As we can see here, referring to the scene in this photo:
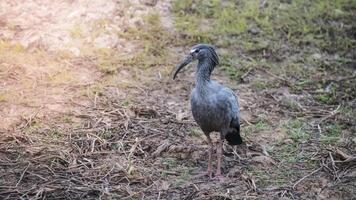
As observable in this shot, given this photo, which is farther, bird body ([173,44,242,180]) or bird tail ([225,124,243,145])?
bird tail ([225,124,243,145])

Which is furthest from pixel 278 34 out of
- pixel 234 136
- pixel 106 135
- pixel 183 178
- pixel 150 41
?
pixel 183 178

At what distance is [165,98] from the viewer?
7363 millimetres

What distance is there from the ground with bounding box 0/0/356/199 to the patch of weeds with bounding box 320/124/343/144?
0.09 ft

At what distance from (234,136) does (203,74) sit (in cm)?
76

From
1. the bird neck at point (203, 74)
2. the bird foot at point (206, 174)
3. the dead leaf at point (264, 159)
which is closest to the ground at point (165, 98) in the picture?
the dead leaf at point (264, 159)

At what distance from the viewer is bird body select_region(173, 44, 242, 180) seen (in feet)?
18.6

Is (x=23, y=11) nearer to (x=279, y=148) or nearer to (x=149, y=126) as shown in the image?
(x=149, y=126)

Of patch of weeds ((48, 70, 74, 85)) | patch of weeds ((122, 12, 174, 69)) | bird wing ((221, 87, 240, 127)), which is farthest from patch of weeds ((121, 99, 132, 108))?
bird wing ((221, 87, 240, 127))

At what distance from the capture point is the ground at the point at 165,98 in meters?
5.52

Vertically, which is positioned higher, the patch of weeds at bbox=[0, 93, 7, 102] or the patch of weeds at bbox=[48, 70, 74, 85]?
the patch of weeds at bbox=[0, 93, 7, 102]

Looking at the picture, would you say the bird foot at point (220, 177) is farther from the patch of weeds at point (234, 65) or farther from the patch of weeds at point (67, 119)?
the patch of weeds at point (234, 65)

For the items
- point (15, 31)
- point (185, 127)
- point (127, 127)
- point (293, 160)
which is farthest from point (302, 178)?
point (15, 31)

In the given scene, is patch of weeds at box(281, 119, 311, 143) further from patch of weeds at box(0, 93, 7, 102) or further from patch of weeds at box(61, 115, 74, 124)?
patch of weeds at box(0, 93, 7, 102)

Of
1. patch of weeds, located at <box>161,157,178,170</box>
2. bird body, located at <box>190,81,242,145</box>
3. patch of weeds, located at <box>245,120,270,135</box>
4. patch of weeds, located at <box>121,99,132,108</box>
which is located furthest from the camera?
patch of weeds, located at <box>121,99,132,108</box>
